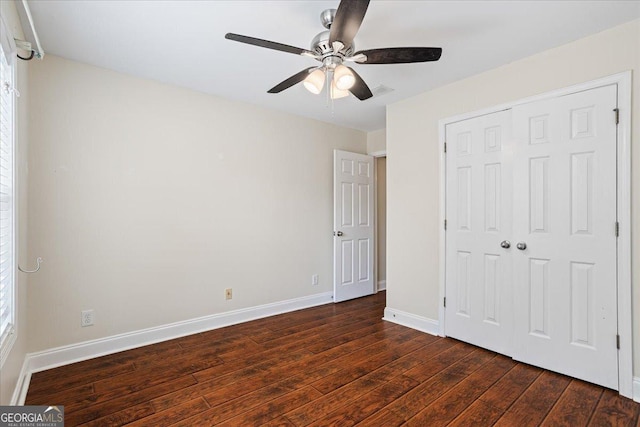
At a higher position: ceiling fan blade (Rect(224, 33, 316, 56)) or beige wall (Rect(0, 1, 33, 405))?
ceiling fan blade (Rect(224, 33, 316, 56))

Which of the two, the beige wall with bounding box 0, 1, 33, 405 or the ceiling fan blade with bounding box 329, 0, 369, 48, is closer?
the ceiling fan blade with bounding box 329, 0, 369, 48

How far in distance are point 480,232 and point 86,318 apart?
3.45 m

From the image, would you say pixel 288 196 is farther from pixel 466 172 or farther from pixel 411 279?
pixel 466 172

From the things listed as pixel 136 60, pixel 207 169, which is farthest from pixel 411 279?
pixel 136 60

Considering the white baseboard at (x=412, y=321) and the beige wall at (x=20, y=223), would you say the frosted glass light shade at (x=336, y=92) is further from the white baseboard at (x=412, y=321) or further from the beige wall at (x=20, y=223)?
the white baseboard at (x=412, y=321)

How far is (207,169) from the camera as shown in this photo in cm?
321

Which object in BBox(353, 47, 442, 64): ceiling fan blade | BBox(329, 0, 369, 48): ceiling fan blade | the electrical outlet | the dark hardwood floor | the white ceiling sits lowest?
the dark hardwood floor

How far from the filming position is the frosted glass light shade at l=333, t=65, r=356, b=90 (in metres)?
1.95

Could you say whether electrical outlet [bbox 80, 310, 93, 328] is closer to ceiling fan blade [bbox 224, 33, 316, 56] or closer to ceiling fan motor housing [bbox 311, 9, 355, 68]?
ceiling fan blade [bbox 224, 33, 316, 56]

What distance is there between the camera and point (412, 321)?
3.27 metres

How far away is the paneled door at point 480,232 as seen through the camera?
8.57 feet

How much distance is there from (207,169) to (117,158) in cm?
79

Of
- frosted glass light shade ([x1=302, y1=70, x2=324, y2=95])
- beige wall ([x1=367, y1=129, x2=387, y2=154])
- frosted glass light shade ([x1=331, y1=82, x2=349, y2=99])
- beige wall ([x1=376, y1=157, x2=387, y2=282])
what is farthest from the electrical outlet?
beige wall ([x1=367, y1=129, x2=387, y2=154])

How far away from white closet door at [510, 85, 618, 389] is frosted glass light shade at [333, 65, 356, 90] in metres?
1.51
